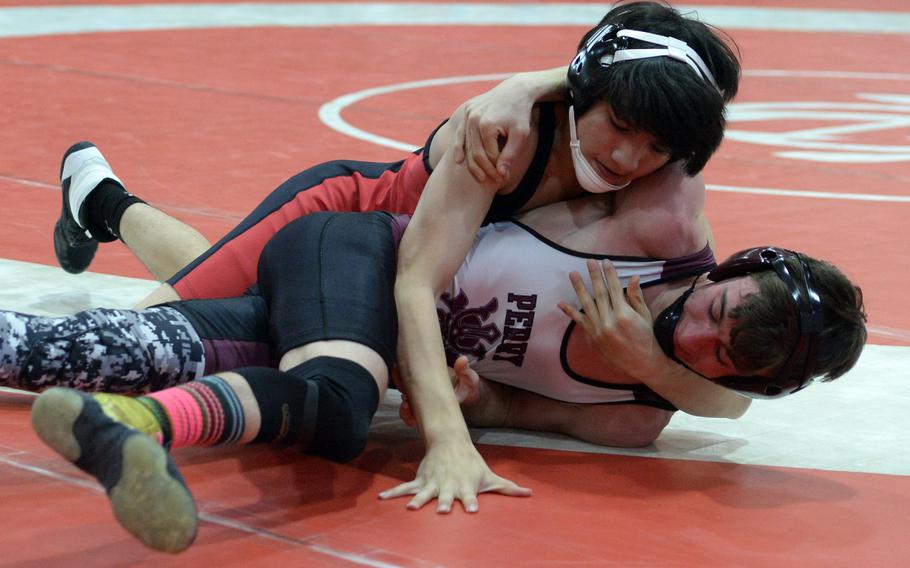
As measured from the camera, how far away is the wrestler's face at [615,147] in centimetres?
265

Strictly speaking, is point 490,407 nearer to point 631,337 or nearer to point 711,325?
point 631,337

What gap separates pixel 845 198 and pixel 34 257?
293cm

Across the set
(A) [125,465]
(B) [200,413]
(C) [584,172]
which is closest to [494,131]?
(C) [584,172]

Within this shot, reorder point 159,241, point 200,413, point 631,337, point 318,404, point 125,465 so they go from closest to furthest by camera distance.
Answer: point 125,465 < point 200,413 < point 318,404 < point 631,337 < point 159,241

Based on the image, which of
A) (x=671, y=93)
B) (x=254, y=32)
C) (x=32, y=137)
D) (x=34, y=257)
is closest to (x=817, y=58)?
(x=254, y=32)

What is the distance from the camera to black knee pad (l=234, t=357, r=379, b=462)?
229cm

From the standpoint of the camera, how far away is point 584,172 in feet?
9.03

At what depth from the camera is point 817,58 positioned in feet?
31.2

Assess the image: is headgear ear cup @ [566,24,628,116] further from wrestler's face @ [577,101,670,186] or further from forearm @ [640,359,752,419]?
forearm @ [640,359,752,419]

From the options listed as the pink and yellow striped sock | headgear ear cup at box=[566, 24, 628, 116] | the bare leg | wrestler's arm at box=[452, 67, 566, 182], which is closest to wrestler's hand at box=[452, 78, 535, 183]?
wrestler's arm at box=[452, 67, 566, 182]

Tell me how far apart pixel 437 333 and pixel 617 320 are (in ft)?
1.11

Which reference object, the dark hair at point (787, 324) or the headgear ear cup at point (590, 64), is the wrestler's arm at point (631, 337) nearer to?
the dark hair at point (787, 324)

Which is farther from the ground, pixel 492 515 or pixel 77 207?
pixel 77 207

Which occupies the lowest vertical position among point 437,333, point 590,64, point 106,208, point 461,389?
point 461,389
